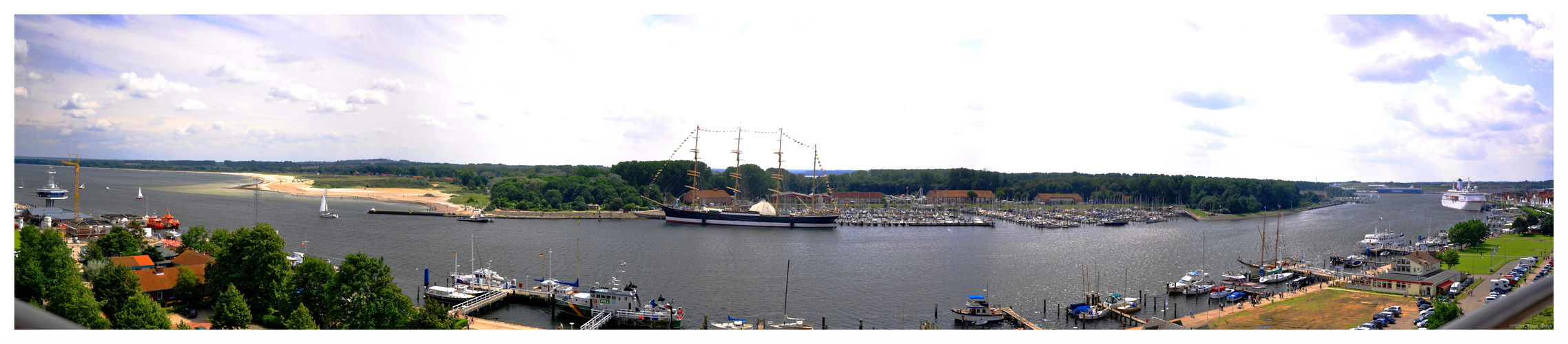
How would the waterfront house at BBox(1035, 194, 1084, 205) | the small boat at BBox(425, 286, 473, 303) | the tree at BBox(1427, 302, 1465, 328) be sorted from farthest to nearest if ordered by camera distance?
the waterfront house at BBox(1035, 194, 1084, 205) < the small boat at BBox(425, 286, 473, 303) < the tree at BBox(1427, 302, 1465, 328)

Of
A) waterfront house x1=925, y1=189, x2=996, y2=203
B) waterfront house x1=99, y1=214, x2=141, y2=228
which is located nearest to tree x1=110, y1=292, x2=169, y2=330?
waterfront house x1=99, y1=214, x2=141, y2=228

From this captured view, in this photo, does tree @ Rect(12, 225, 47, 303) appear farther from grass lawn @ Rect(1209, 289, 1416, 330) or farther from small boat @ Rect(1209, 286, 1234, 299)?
small boat @ Rect(1209, 286, 1234, 299)

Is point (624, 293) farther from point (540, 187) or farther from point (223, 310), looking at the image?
point (540, 187)

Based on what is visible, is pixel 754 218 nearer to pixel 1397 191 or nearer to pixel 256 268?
pixel 256 268

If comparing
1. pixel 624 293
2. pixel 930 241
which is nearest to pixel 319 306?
pixel 624 293

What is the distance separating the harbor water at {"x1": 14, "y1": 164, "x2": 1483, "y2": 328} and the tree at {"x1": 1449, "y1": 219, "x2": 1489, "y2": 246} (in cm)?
263

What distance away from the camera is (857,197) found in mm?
45250

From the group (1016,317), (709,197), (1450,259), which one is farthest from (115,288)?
(709,197)

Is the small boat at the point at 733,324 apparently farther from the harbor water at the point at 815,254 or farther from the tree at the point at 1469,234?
the tree at the point at 1469,234

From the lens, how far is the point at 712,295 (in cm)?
1359

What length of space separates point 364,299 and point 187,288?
11.6 feet

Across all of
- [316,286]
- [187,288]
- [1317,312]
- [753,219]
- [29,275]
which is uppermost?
[29,275]

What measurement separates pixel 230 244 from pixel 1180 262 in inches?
801

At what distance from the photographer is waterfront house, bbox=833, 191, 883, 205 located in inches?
1747
